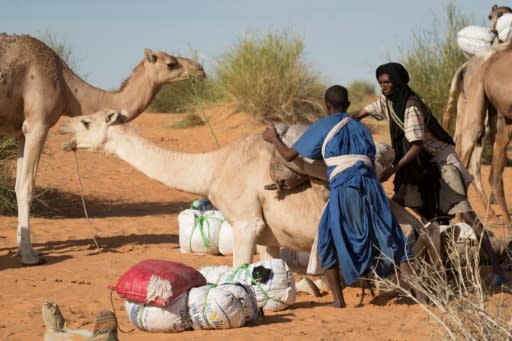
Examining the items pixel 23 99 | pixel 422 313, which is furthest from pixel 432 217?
pixel 23 99

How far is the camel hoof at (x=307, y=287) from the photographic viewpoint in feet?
26.1

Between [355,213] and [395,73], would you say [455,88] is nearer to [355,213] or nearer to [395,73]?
[395,73]

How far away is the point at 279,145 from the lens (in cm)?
720

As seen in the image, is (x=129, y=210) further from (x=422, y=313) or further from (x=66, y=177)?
(x=422, y=313)

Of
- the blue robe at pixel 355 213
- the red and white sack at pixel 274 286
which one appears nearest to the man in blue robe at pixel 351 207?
the blue robe at pixel 355 213

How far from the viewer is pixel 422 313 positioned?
696 cm

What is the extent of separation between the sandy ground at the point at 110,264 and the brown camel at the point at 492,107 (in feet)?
3.85

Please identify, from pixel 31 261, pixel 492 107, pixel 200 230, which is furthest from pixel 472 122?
pixel 31 261

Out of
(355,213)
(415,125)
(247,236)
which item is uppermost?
(415,125)

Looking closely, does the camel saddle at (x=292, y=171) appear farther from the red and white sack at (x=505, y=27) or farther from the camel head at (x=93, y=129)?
the red and white sack at (x=505, y=27)

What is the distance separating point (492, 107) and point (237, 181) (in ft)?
19.6

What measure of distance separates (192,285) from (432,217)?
2.38 metres

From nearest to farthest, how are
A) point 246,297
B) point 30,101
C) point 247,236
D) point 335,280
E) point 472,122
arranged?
point 246,297
point 335,280
point 247,236
point 30,101
point 472,122

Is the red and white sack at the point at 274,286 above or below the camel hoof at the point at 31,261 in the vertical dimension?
above
